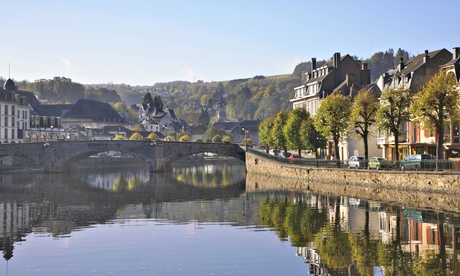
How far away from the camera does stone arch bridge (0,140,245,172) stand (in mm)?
105562

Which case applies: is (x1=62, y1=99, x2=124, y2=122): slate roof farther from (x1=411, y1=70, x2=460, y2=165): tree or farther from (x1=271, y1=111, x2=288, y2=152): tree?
(x1=411, y1=70, x2=460, y2=165): tree

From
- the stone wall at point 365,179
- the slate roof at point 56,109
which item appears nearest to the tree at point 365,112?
the stone wall at point 365,179

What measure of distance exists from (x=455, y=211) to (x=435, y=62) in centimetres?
3423

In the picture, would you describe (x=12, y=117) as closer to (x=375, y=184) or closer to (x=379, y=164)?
(x=379, y=164)

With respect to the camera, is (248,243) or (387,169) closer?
(248,243)

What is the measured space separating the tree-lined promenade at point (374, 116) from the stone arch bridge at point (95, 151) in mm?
10676

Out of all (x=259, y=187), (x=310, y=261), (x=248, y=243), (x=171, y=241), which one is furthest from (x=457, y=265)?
(x=259, y=187)

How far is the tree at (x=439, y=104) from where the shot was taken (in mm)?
58781

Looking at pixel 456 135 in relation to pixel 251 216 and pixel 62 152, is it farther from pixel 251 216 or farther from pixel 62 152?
pixel 62 152

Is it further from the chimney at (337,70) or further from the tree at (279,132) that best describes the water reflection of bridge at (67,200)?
the chimney at (337,70)

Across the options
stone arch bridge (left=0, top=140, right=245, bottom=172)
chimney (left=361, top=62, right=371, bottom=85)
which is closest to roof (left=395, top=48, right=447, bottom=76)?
chimney (left=361, top=62, right=371, bottom=85)

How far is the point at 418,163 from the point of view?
2206 inches

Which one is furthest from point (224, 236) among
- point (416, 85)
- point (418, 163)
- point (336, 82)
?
point (336, 82)

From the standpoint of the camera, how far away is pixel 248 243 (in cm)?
3572
